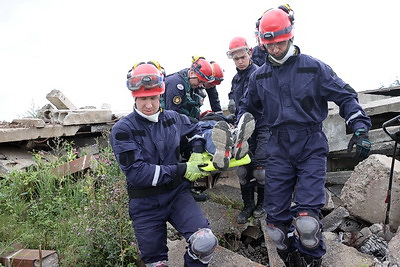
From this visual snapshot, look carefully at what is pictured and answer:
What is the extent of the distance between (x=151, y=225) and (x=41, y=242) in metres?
1.52

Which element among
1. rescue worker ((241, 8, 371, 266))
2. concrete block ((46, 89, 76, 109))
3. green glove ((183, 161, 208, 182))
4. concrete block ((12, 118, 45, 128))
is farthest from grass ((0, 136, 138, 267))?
concrete block ((46, 89, 76, 109))

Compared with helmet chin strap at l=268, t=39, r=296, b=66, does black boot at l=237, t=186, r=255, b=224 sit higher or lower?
lower

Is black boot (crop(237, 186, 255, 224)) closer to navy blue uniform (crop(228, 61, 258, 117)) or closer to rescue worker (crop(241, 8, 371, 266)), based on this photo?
rescue worker (crop(241, 8, 371, 266))

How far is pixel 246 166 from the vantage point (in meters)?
4.18

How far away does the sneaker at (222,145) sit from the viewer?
2867 mm

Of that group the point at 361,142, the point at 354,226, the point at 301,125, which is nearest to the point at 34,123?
the point at 301,125

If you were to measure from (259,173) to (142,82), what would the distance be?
1.92 metres

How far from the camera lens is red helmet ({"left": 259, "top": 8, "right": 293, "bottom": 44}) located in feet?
9.63

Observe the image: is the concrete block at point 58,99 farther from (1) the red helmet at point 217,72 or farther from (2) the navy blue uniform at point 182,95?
(1) the red helmet at point 217,72

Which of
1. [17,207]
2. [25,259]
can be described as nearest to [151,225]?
[25,259]

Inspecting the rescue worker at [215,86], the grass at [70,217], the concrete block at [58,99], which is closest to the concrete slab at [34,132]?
the concrete block at [58,99]

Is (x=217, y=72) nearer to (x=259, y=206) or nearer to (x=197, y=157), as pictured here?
(x=259, y=206)

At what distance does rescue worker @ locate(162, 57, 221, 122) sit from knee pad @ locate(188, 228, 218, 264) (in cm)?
215

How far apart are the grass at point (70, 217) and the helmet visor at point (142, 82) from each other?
4.12 ft
